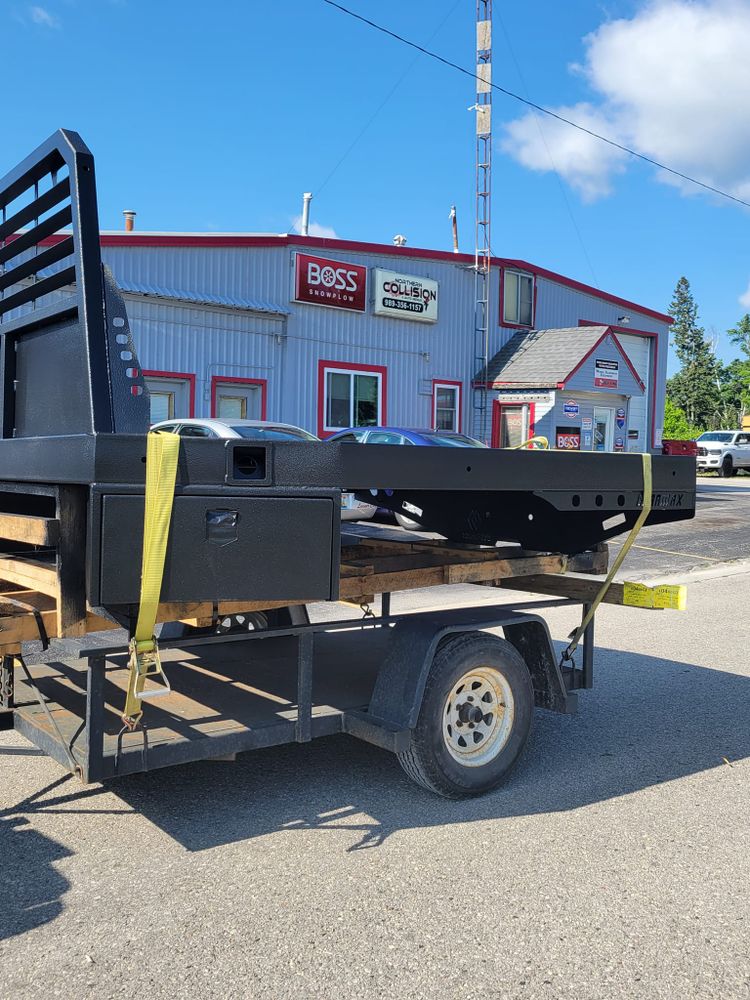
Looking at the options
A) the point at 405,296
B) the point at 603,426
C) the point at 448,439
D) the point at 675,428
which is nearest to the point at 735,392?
the point at 675,428

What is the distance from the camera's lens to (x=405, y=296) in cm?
2317

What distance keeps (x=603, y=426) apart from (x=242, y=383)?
39.2ft

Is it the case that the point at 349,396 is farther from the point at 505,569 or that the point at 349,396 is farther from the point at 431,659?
the point at 431,659

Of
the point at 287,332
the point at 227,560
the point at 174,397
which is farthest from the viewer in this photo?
the point at 287,332

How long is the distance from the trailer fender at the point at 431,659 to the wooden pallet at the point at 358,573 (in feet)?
0.79

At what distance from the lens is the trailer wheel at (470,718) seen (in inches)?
167

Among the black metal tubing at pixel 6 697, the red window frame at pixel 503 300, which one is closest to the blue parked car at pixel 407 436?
the black metal tubing at pixel 6 697

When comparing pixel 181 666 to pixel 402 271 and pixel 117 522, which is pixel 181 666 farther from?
pixel 402 271

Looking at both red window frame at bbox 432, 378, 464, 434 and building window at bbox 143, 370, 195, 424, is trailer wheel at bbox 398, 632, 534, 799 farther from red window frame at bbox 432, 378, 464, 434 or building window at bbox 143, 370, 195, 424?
red window frame at bbox 432, 378, 464, 434

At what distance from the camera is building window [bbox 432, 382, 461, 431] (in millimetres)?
24797

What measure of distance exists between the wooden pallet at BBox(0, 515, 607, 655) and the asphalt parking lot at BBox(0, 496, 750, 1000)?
0.88 m

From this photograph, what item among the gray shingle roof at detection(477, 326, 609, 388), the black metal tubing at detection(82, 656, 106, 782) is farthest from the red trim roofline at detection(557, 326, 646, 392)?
the black metal tubing at detection(82, 656, 106, 782)

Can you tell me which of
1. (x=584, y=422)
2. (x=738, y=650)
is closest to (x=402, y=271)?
(x=584, y=422)

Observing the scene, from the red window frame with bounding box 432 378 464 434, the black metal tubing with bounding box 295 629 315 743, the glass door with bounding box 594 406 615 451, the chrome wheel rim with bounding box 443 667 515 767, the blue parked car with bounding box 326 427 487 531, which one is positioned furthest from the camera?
the glass door with bounding box 594 406 615 451
